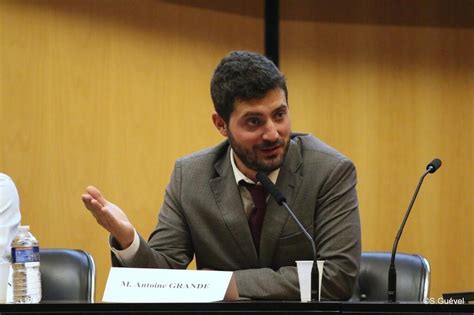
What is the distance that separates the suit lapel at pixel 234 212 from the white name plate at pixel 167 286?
67 centimetres

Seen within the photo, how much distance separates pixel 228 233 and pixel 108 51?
7.28 ft

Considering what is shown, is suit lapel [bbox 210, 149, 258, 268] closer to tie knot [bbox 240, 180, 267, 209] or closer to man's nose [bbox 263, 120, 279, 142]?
tie knot [bbox 240, 180, 267, 209]

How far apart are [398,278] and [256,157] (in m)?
0.71

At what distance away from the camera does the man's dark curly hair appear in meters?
2.64

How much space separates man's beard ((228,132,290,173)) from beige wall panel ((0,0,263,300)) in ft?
6.58

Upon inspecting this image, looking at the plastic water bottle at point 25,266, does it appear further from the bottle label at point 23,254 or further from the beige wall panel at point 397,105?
the beige wall panel at point 397,105

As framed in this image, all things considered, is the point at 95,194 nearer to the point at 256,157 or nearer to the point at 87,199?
the point at 87,199

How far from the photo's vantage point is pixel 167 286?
6.94ft

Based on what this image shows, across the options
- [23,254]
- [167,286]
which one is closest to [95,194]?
[23,254]

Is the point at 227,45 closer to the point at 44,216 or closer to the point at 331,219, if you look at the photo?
the point at 44,216

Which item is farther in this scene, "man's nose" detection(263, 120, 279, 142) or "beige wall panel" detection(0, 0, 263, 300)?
"beige wall panel" detection(0, 0, 263, 300)

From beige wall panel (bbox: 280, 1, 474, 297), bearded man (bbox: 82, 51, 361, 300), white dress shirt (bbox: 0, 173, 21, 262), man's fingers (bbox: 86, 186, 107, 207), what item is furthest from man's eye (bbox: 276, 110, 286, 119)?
beige wall panel (bbox: 280, 1, 474, 297)
